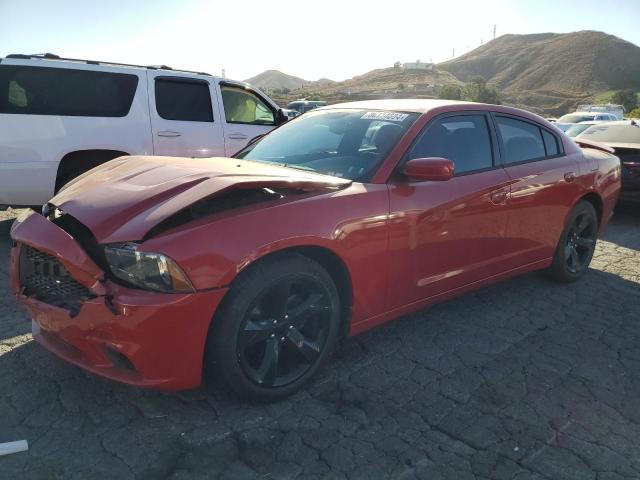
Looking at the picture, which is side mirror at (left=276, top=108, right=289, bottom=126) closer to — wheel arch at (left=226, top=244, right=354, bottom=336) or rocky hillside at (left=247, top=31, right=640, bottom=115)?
wheel arch at (left=226, top=244, right=354, bottom=336)

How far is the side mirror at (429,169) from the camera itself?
3129mm

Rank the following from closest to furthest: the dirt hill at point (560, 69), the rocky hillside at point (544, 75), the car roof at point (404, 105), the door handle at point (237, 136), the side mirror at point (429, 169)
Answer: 1. the side mirror at point (429, 169)
2. the car roof at point (404, 105)
3. the door handle at point (237, 136)
4. the rocky hillside at point (544, 75)
5. the dirt hill at point (560, 69)

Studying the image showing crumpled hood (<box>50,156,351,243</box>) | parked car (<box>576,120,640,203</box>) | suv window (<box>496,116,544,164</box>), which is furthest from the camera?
parked car (<box>576,120,640,203</box>)

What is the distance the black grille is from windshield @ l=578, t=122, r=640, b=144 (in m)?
8.26

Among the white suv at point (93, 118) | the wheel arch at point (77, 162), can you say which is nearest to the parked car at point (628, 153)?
the white suv at point (93, 118)

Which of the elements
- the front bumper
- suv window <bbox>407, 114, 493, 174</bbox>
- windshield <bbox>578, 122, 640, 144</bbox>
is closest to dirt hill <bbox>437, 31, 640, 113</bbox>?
windshield <bbox>578, 122, 640, 144</bbox>

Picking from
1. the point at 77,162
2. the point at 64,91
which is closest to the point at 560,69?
the point at 64,91

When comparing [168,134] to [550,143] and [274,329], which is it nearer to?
[550,143]

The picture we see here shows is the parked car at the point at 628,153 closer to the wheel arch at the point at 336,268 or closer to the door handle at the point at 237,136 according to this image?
the door handle at the point at 237,136

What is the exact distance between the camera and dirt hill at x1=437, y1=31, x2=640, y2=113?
2798 inches

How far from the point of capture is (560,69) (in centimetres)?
8681

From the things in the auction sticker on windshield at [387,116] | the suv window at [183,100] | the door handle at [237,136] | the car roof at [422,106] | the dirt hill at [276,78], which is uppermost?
the dirt hill at [276,78]

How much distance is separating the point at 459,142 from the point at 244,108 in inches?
175

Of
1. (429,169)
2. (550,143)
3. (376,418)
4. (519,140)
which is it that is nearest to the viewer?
(376,418)
